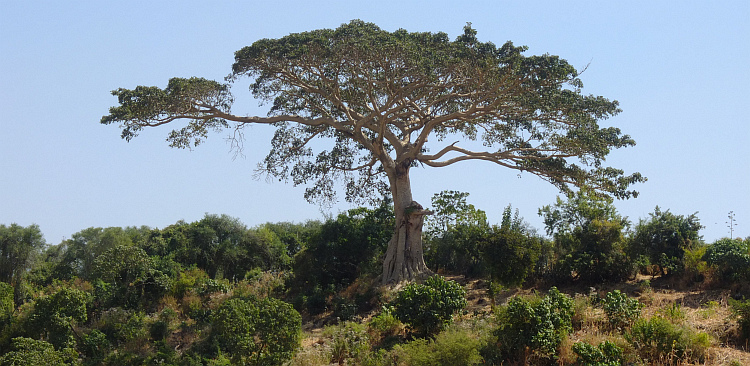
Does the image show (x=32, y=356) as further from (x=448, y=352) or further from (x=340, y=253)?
(x=340, y=253)

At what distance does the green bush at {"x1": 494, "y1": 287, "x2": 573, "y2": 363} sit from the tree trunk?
313 inches

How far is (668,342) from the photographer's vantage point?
13203 millimetres

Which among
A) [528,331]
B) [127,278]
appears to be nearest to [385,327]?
[528,331]

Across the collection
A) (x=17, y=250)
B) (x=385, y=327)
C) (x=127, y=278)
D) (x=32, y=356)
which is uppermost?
(x=17, y=250)

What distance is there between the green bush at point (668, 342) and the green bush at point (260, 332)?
7215 millimetres

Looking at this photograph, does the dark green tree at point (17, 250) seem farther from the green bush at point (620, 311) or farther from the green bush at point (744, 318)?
the green bush at point (744, 318)

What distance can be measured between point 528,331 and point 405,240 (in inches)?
359

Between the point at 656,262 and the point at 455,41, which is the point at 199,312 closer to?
the point at 455,41

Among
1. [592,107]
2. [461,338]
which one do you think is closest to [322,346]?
[461,338]

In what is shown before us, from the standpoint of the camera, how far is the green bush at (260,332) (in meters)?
14.3

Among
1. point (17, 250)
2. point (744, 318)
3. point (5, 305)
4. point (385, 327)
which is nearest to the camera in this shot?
point (744, 318)

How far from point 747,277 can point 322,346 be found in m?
11.3

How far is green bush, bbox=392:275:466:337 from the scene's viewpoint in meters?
15.9

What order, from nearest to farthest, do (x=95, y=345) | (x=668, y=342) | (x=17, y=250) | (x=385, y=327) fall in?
(x=668, y=342), (x=385, y=327), (x=95, y=345), (x=17, y=250)
